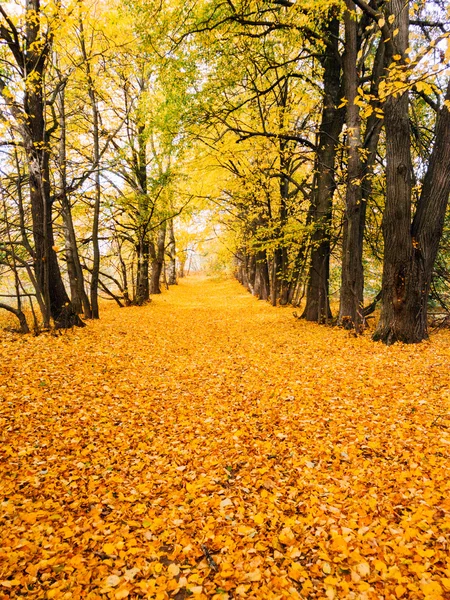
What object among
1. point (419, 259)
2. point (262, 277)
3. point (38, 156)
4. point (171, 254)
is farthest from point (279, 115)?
point (171, 254)

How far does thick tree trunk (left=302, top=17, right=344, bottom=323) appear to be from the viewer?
33.5 ft

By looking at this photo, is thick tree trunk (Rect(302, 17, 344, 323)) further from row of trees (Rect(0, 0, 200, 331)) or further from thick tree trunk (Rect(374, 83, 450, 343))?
row of trees (Rect(0, 0, 200, 331))

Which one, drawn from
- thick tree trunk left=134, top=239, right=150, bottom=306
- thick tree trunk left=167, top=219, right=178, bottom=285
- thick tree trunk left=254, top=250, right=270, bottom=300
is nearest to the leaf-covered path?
thick tree trunk left=134, top=239, right=150, bottom=306

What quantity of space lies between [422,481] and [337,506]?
966mm

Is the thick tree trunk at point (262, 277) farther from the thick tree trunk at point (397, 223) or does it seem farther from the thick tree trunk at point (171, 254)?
the thick tree trunk at point (397, 223)

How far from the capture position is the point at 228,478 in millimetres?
3984

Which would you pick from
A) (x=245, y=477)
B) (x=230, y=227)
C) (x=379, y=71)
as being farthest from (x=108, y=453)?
(x=230, y=227)

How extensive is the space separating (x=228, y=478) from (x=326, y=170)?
9.25 meters

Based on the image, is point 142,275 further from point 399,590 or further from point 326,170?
point 399,590

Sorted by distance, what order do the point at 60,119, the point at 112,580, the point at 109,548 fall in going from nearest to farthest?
1. the point at 112,580
2. the point at 109,548
3. the point at 60,119

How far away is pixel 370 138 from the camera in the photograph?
29.5ft

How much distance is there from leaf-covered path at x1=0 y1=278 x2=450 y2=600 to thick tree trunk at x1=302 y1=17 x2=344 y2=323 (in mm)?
4654

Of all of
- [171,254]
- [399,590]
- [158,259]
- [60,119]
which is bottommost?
[399,590]

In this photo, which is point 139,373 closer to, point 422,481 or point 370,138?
point 422,481
